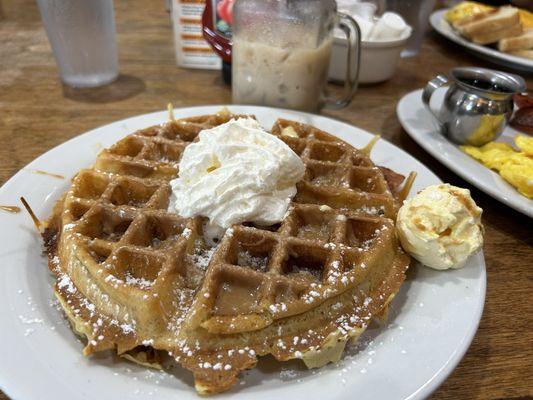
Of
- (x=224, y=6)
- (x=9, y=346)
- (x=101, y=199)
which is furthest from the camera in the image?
(x=224, y=6)

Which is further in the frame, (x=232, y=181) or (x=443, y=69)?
(x=443, y=69)

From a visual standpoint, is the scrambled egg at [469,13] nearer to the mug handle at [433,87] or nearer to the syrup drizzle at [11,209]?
the mug handle at [433,87]

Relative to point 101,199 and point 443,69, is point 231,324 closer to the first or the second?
point 101,199

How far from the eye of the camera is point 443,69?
2.67 metres

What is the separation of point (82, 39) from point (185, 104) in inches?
22.5

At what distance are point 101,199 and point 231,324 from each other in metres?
0.56

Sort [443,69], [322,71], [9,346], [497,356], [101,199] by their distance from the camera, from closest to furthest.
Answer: [9,346] → [497,356] → [101,199] → [322,71] → [443,69]

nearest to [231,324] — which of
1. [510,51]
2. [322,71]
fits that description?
[322,71]

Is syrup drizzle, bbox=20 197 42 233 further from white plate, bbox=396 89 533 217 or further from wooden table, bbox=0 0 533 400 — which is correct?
white plate, bbox=396 89 533 217

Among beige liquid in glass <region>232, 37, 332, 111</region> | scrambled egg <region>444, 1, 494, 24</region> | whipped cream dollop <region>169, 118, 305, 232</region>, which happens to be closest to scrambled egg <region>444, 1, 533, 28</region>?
scrambled egg <region>444, 1, 494, 24</region>

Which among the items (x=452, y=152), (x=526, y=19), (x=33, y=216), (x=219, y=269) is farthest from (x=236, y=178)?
(x=526, y=19)

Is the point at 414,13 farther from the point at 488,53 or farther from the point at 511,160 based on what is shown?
the point at 511,160

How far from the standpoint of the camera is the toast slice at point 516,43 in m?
2.66

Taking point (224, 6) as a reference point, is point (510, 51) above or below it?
below
